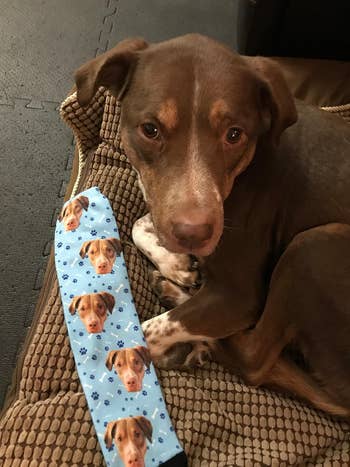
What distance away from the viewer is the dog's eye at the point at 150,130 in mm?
1839

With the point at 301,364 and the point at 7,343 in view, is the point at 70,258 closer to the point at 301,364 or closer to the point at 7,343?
the point at 7,343

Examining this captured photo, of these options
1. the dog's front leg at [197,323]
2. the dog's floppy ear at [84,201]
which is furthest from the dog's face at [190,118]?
the dog's floppy ear at [84,201]

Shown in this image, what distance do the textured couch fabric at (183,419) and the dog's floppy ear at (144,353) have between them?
85mm

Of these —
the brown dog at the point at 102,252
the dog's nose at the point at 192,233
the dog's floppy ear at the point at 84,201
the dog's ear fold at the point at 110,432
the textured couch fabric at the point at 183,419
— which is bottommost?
the textured couch fabric at the point at 183,419

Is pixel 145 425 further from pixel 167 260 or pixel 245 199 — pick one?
pixel 245 199

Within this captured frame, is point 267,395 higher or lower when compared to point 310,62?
lower

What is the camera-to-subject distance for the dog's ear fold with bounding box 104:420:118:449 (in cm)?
185

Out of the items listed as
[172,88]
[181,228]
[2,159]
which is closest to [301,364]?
[181,228]

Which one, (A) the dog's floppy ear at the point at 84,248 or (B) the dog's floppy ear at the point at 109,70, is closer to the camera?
(B) the dog's floppy ear at the point at 109,70

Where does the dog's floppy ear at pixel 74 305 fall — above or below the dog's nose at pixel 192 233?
below

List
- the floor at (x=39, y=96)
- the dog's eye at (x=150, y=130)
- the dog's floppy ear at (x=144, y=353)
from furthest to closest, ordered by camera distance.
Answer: the floor at (x=39, y=96), the dog's floppy ear at (x=144, y=353), the dog's eye at (x=150, y=130)

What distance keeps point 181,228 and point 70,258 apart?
0.74 metres

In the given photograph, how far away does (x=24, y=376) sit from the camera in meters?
2.08

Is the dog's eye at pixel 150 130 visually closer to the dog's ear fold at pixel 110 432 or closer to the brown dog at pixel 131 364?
the brown dog at pixel 131 364
